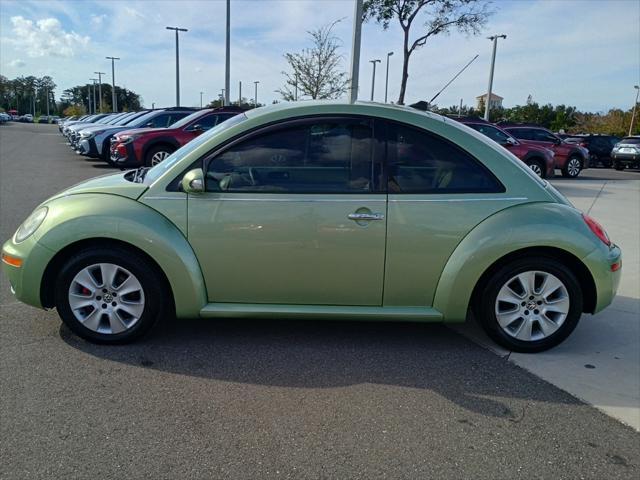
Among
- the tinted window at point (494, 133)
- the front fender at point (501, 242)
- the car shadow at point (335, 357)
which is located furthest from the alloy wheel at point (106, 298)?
the tinted window at point (494, 133)

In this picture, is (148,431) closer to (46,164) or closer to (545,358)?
(545,358)

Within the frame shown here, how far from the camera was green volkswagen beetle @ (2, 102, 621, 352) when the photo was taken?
371 centimetres

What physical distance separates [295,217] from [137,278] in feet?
3.94

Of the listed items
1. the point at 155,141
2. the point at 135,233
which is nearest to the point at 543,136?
the point at 155,141

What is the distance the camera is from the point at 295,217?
3691 millimetres

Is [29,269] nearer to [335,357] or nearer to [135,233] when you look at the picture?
[135,233]

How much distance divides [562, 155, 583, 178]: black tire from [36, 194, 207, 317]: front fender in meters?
17.6

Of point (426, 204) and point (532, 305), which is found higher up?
point (426, 204)

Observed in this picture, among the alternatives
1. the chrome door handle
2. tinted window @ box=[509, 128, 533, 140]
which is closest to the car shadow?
the chrome door handle

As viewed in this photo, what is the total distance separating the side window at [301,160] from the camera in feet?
12.4

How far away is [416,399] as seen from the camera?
328 cm

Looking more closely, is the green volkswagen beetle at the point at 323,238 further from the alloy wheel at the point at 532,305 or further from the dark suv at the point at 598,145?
the dark suv at the point at 598,145

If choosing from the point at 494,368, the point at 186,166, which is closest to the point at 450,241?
the point at 494,368

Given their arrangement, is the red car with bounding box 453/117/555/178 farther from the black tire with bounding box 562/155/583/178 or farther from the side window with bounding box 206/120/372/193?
the side window with bounding box 206/120/372/193
